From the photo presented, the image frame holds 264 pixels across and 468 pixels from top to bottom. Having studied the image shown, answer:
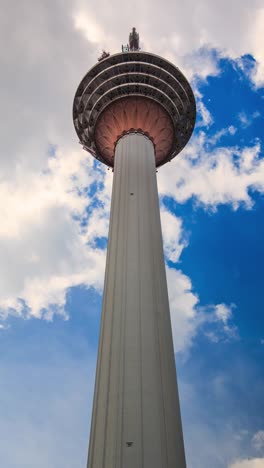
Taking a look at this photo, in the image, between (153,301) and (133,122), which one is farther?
(133,122)

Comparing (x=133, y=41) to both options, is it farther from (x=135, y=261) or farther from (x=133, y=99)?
(x=135, y=261)

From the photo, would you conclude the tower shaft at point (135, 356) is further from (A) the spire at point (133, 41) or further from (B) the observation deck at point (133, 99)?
(A) the spire at point (133, 41)

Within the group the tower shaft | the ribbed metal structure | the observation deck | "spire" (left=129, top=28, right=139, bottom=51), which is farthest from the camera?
"spire" (left=129, top=28, right=139, bottom=51)

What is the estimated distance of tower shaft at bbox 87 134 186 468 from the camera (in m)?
13.6

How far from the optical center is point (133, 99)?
3031 cm

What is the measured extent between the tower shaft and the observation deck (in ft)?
29.2

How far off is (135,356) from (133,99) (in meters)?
21.4

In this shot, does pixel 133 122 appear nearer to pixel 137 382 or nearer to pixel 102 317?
pixel 102 317

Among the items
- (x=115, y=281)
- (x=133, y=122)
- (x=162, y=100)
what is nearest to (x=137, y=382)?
(x=115, y=281)

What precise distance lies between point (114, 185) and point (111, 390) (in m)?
14.0

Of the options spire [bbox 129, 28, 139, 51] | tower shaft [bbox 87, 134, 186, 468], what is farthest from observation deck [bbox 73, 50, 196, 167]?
tower shaft [bbox 87, 134, 186, 468]

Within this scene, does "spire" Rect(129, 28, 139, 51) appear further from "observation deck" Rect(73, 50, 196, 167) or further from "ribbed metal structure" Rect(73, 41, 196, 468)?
"observation deck" Rect(73, 50, 196, 167)

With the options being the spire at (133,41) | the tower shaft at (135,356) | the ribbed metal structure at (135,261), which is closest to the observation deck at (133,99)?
the ribbed metal structure at (135,261)

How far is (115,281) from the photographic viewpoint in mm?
19047
